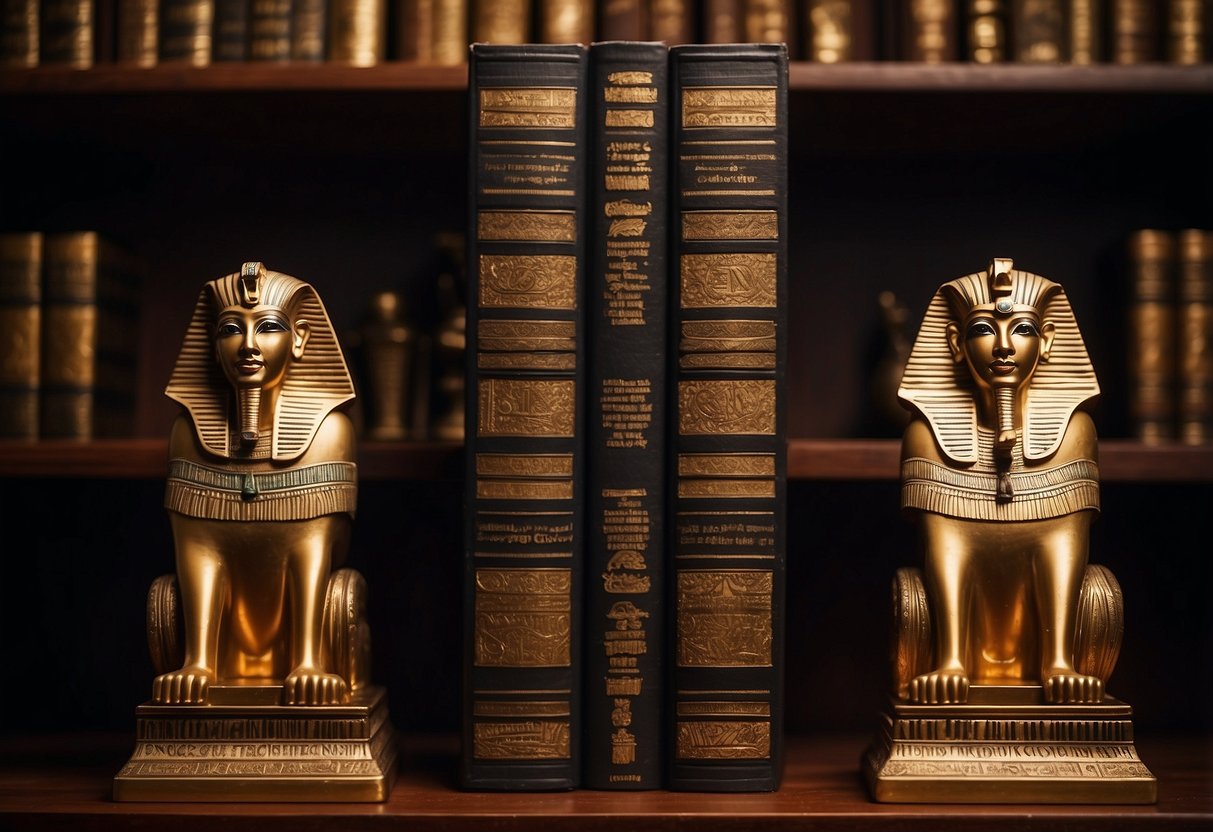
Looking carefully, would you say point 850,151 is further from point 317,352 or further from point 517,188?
point 317,352

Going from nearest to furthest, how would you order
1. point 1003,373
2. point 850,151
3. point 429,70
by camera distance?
point 1003,373 → point 429,70 → point 850,151

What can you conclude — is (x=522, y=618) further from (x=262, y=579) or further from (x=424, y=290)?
(x=424, y=290)

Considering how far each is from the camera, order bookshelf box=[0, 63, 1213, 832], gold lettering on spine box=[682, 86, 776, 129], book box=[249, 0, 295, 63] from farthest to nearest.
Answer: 1. bookshelf box=[0, 63, 1213, 832]
2. book box=[249, 0, 295, 63]
3. gold lettering on spine box=[682, 86, 776, 129]

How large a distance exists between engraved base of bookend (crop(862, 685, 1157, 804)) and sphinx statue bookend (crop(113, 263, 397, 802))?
47cm

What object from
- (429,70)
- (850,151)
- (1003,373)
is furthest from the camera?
(850,151)

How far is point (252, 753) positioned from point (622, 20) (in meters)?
0.81

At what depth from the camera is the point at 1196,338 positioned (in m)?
1.40

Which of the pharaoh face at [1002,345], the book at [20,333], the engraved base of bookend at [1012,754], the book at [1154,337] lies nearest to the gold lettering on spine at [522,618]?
the engraved base of bookend at [1012,754]

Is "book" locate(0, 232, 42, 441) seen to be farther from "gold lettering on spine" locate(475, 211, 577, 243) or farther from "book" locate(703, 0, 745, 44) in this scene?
"book" locate(703, 0, 745, 44)

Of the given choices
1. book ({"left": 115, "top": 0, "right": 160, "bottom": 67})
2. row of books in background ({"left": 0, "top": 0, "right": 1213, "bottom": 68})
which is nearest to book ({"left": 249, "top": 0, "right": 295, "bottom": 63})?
row of books in background ({"left": 0, "top": 0, "right": 1213, "bottom": 68})

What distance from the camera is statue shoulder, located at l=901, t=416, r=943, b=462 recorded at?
1.25 m

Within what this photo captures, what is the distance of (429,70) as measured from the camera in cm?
133

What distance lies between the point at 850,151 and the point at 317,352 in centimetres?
68

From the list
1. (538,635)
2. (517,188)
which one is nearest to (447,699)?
(538,635)
